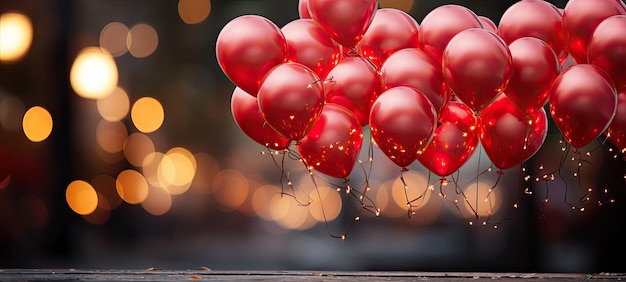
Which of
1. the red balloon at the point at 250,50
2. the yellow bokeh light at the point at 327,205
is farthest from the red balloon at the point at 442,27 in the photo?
the yellow bokeh light at the point at 327,205

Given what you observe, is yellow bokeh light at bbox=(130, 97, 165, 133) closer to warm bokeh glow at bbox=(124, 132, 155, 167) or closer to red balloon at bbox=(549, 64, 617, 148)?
warm bokeh glow at bbox=(124, 132, 155, 167)

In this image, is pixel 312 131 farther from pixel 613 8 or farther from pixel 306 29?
pixel 613 8

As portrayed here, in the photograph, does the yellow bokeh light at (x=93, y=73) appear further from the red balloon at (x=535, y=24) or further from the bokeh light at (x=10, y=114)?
the red balloon at (x=535, y=24)

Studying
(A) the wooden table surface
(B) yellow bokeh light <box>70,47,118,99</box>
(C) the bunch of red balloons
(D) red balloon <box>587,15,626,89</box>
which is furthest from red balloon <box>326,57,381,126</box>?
(B) yellow bokeh light <box>70,47,118,99</box>

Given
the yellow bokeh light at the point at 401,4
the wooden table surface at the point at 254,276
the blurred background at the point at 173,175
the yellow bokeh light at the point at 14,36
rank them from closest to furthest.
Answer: the wooden table surface at the point at 254,276 < the blurred background at the point at 173,175 < the yellow bokeh light at the point at 401,4 < the yellow bokeh light at the point at 14,36

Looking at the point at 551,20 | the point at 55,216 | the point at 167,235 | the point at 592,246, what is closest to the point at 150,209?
the point at 167,235

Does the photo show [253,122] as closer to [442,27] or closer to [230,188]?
[442,27]
